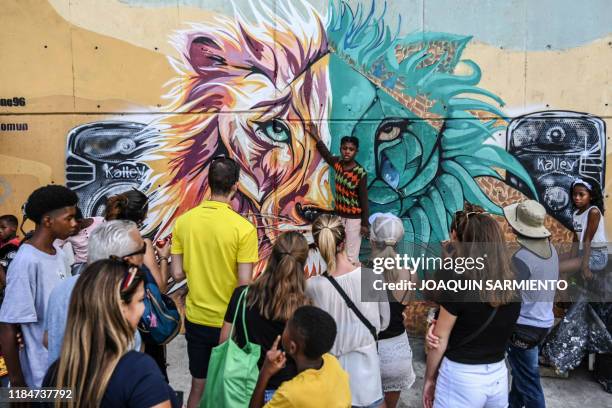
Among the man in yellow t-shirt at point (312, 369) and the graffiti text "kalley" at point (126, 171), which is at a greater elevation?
the graffiti text "kalley" at point (126, 171)

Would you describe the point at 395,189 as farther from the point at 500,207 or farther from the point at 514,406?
the point at 514,406

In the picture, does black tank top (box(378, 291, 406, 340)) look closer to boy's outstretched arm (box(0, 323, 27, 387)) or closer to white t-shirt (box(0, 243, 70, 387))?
white t-shirt (box(0, 243, 70, 387))

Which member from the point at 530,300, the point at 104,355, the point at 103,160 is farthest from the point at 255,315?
the point at 103,160

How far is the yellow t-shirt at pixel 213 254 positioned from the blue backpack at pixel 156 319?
549 millimetres

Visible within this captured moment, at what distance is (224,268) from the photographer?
347 cm

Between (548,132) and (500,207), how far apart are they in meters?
0.95

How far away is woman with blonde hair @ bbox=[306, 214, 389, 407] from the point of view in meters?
3.02

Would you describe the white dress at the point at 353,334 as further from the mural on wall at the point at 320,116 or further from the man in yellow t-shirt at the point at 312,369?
the mural on wall at the point at 320,116

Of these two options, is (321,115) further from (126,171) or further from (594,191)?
(594,191)

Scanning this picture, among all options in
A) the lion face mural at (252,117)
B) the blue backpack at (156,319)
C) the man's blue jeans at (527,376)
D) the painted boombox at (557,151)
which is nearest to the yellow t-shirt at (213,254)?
the blue backpack at (156,319)

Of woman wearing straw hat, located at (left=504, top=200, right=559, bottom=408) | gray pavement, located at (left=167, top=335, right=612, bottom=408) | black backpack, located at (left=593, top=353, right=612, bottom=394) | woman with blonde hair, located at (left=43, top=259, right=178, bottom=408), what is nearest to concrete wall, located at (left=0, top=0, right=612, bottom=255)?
black backpack, located at (left=593, top=353, right=612, bottom=394)

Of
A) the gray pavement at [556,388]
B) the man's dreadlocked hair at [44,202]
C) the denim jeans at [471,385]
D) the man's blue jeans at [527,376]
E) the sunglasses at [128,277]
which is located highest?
the man's dreadlocked hair at [44,202]

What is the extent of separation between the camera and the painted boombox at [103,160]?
5797 mm

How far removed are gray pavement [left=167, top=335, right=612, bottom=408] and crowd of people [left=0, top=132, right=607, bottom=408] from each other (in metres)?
0.99
